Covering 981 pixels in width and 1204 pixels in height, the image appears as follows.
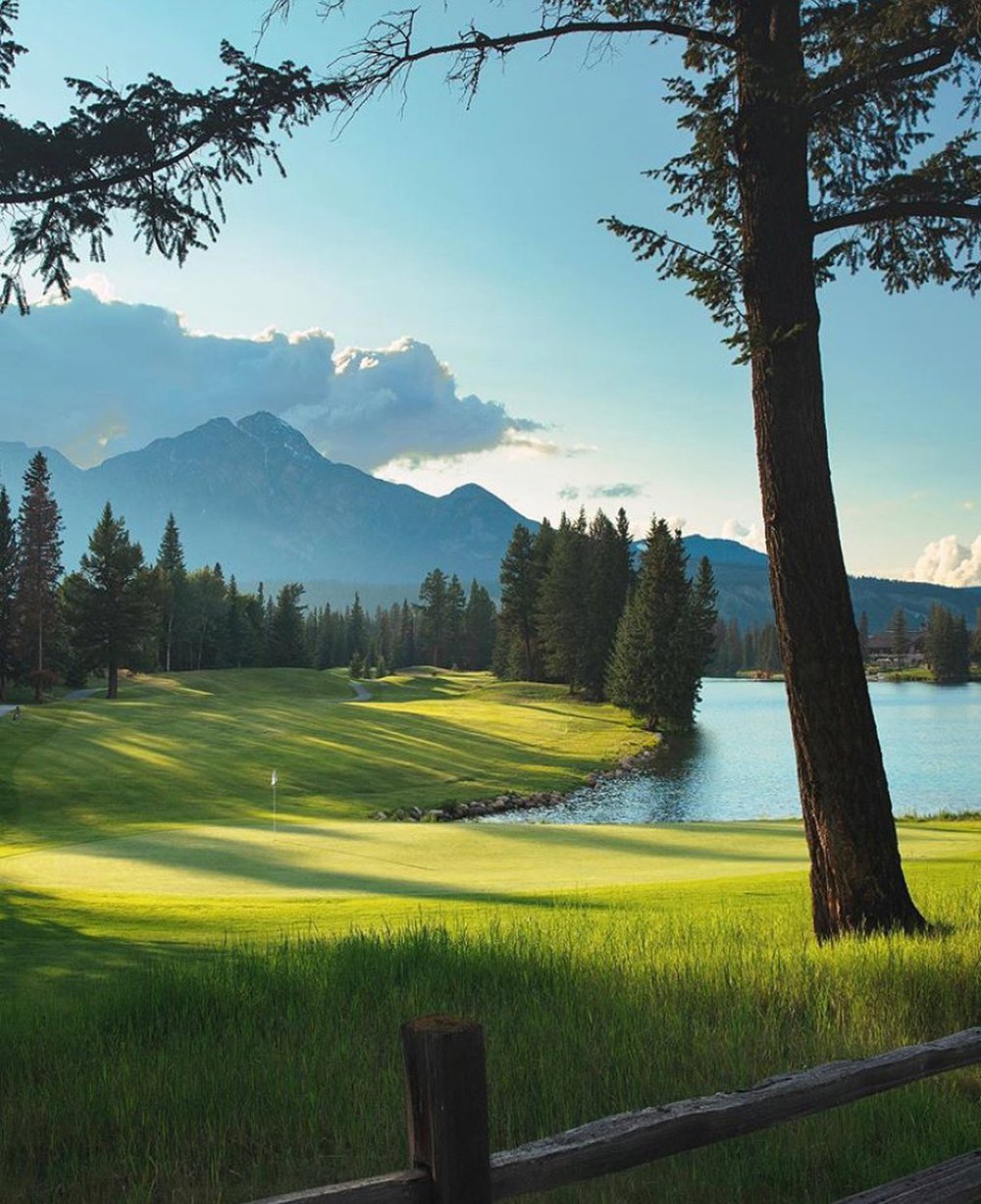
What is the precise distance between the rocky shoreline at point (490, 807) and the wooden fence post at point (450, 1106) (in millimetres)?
24488

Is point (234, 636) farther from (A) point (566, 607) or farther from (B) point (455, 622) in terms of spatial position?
(A) point (566, 607)

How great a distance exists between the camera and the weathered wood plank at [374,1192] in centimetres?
233

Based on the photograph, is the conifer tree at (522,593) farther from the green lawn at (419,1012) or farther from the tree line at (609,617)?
the green lawn at (419,1012)

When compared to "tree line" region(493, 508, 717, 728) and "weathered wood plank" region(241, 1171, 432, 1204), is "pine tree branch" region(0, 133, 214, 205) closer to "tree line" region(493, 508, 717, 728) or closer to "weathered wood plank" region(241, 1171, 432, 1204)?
"weathered wood plank" region(241, 1171, 432, 1204)

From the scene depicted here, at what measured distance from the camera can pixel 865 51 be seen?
8.50 meters

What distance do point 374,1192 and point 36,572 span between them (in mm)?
65789

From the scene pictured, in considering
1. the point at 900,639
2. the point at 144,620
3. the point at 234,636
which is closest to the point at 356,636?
the point at 234,636

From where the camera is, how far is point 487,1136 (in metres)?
2.54

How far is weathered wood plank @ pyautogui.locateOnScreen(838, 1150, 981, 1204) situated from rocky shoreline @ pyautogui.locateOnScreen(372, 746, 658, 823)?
23.8 meters

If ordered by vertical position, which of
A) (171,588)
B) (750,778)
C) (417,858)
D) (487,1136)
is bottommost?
(750,778)

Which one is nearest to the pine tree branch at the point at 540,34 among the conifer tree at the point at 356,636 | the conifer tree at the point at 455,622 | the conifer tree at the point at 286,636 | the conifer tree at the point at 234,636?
the conifer tree at the point at 234,636

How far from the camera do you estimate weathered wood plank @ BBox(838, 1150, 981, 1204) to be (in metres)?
3.16

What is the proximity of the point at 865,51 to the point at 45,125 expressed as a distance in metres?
6.95

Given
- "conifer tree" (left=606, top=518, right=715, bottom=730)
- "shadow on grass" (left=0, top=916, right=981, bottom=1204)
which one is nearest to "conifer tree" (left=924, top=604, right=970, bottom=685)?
"conifer tree" (left=606, top=518, right=715, bottom=730)
